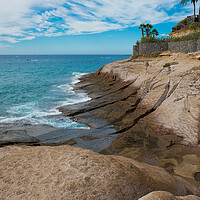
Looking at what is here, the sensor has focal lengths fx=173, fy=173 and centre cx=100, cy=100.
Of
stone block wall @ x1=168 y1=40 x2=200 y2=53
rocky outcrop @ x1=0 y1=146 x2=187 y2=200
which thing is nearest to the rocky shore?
rocky outcrop @ x1=0 y1=146 x2=187 y2=200

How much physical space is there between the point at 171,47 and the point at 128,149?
69.1ft

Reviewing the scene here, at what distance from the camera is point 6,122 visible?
44.0 feet

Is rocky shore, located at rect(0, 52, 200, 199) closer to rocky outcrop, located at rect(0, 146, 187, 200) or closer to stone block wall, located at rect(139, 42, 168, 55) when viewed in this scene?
rocky outcrop, located at rect(0, 146, 187, 200)

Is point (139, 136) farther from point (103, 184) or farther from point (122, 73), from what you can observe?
point (122, 73)

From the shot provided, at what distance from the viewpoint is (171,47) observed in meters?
25.0

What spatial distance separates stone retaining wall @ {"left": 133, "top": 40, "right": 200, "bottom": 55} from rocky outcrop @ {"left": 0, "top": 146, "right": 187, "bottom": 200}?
20.0 meters

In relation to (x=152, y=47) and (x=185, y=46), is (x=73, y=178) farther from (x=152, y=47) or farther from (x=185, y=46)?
(x=152, y=47)

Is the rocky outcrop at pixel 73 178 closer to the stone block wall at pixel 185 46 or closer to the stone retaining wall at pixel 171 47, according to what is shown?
the stone block wall at pixel 185 46

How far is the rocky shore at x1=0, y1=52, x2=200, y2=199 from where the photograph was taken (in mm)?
3752

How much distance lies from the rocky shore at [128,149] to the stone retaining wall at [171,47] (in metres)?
5.13

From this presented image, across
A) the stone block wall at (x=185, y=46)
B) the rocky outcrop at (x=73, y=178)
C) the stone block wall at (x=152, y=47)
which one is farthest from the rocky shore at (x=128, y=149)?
the stone block wall at (x=152, y=47)

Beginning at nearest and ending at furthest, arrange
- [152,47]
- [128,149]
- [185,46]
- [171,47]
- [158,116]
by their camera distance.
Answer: [128,149], [158,116], [185,46], [171,47], [152,47]

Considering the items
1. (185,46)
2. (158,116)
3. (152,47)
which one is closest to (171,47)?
(152,47)

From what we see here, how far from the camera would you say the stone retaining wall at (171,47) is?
20.4 m
